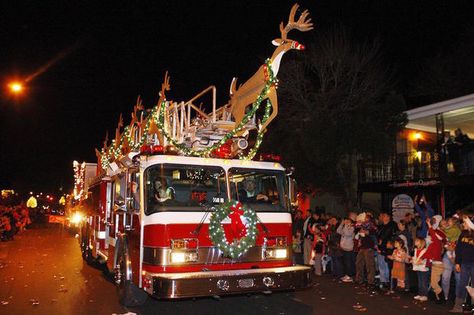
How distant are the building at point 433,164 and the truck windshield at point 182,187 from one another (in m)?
10.5

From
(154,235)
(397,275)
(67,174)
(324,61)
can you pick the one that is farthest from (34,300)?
(67,174)

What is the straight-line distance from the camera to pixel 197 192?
7.33 metres

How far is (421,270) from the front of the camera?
8.93 metres

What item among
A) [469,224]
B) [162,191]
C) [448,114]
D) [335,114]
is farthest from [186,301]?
[448,114]

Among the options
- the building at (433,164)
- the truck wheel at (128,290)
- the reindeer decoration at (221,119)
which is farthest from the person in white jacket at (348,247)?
the building at (433,164)

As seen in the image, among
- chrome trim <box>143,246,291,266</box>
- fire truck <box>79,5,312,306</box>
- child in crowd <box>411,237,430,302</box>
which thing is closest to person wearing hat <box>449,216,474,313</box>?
child in crowd <box>411,237,430,302</box>

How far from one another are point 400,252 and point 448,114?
929cm

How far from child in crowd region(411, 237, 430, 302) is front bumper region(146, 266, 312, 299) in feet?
9.68

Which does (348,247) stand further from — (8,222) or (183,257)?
(8,222)

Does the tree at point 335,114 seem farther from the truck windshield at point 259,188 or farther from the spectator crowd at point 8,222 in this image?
the spectator crowd at point 8,222

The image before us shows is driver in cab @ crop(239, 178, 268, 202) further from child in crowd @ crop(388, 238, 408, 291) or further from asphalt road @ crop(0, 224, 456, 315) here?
child in crowd @ crop(388, 238, 408, 291)

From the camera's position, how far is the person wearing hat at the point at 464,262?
789 cm

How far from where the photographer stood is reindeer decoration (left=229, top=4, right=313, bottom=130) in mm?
7758

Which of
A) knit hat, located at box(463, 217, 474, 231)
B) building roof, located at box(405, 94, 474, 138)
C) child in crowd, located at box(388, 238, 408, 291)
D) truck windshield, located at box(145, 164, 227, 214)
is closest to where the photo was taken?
truck windshield, located at box(145, 164, 227, 214)
